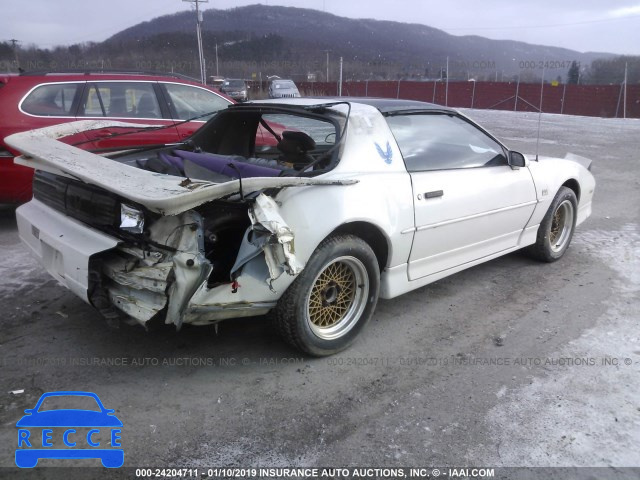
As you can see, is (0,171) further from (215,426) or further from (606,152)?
(606,152)

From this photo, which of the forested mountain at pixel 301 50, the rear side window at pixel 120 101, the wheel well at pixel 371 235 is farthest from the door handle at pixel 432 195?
the forested mountain at pixel 301 50

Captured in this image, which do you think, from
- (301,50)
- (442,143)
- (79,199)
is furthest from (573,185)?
(301,50)

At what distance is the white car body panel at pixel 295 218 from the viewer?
2553 mm

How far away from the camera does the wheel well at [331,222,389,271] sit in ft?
10.3

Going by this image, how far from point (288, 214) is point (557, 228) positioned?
136 inches

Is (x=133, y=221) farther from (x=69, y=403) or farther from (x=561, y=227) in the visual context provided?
(x=561, y=227)

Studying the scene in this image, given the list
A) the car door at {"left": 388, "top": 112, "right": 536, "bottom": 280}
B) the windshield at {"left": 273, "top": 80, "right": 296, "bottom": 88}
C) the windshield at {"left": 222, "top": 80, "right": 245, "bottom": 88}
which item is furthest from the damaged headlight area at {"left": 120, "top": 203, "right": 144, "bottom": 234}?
the windshield at {"left": 222, "top": 80, "right": 245, "bottom": 88}

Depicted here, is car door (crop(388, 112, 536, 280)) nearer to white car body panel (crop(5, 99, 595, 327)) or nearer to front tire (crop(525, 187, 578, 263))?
white car body panel (crop(5, 99, 595, 327))

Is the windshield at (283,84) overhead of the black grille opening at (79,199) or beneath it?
overhead

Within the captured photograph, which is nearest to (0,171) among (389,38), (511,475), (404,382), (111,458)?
(111,458)

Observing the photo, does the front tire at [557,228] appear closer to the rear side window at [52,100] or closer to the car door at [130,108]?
the car door at [130,108]

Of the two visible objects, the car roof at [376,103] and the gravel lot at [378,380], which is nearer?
the gravel lot at [378,380]

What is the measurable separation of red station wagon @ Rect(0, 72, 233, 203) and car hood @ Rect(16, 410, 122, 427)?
2.99 meters

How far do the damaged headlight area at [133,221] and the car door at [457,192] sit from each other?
1.76 meters
